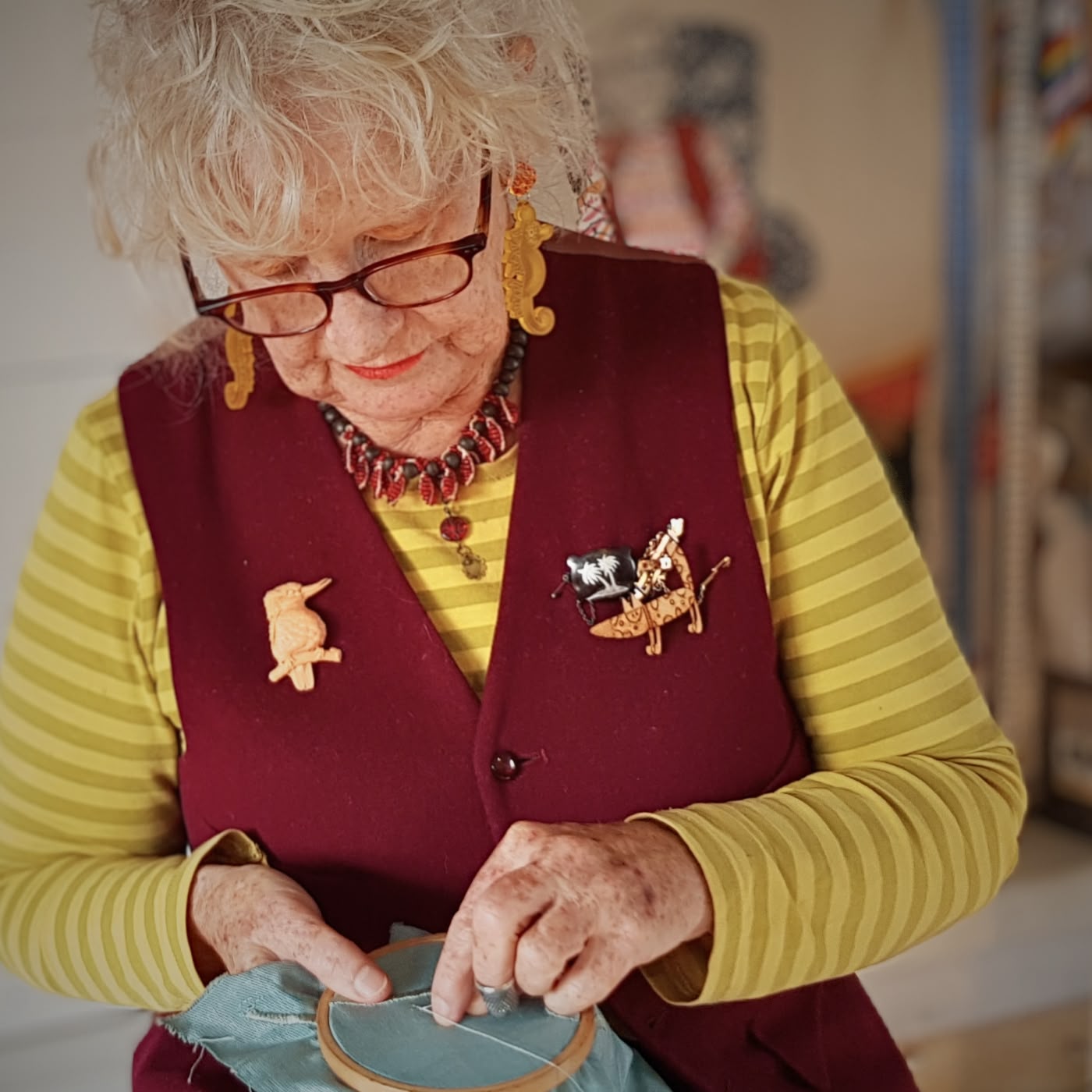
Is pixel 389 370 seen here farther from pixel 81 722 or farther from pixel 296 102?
pixel 81 722

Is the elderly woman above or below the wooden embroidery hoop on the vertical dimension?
above

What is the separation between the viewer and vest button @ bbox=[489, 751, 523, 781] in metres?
0.73

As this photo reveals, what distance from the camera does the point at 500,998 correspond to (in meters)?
0.64

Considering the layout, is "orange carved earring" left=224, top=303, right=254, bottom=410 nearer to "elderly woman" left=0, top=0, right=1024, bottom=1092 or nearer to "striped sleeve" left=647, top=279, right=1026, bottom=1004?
"elderly woman" left=0, top=0, right=1024, bottom=1092

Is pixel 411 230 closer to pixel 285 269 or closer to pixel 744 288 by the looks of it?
pixel 285 269

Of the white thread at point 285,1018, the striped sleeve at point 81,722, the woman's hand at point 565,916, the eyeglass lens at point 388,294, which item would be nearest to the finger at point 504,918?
the woman's hand at point 565,916

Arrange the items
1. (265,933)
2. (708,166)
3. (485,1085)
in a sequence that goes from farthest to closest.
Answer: (708,166) → (265,933) → (485,1085)

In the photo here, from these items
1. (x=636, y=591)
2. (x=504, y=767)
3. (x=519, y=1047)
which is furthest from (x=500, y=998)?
(x=636, y=591)

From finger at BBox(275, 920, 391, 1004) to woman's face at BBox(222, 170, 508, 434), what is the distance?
0.97 ft

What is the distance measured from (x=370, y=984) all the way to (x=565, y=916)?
0.38 feet

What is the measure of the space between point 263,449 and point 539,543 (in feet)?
0.63

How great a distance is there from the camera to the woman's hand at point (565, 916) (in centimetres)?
62

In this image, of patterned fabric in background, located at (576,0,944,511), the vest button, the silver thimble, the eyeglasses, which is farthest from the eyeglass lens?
patterned fabric in background, located at (576,0,944,511)

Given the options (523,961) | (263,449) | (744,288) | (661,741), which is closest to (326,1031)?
(523,961)
